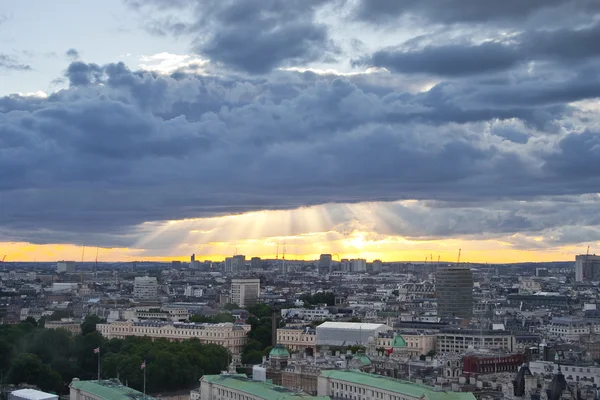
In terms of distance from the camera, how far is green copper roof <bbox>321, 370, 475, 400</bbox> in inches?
3810

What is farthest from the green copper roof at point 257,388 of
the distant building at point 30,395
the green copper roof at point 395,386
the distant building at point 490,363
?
the distant building at point 490,363

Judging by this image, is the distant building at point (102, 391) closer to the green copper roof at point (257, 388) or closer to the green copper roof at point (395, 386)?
the green copper roof at point (257, 388)

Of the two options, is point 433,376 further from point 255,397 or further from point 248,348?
point 248,348

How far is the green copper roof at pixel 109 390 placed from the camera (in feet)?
344

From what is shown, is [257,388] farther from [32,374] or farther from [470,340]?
[470,340]

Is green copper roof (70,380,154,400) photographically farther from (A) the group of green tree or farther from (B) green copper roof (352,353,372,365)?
(B) green copper roof (352,353,372,365)

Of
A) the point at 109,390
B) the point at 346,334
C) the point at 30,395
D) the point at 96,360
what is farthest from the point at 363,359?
the point at 346,334

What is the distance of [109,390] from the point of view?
109625mm

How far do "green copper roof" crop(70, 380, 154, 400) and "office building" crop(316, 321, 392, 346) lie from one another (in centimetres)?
7764

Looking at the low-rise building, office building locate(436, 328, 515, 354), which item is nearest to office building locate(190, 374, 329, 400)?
office building locate(436, 328, 515, 354)

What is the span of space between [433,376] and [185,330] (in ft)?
259

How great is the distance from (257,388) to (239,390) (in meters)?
3.34

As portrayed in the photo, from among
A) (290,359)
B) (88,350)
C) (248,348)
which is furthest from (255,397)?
(248,348)

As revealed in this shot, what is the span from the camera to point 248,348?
184 meters
